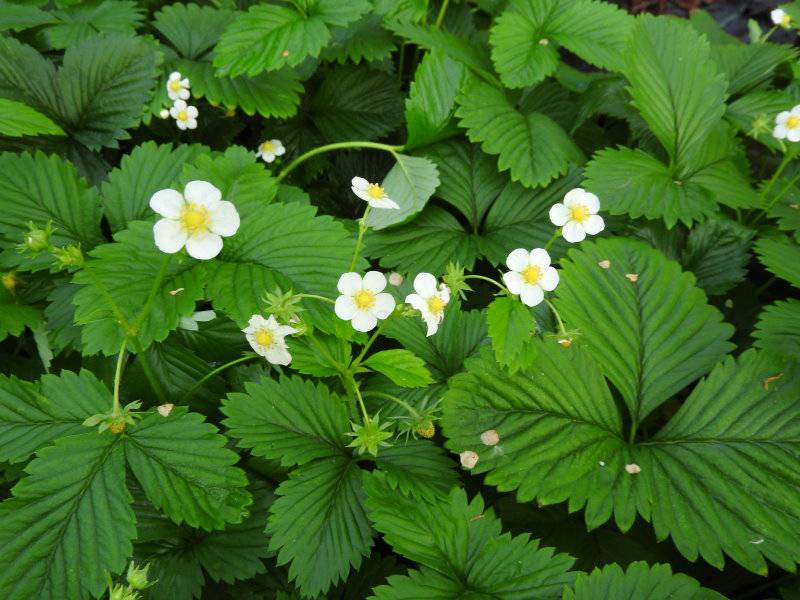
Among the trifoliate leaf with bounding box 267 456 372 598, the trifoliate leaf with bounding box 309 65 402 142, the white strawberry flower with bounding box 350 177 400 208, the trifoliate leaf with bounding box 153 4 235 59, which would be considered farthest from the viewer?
the trifoliate leaf with bounding box 309 65 402 142

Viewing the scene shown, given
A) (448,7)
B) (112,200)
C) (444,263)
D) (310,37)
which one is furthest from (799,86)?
(112,200)

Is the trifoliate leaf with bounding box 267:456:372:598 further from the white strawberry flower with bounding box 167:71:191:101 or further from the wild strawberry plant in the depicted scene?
the white strawberry flower with bounding box 167:71:191:101

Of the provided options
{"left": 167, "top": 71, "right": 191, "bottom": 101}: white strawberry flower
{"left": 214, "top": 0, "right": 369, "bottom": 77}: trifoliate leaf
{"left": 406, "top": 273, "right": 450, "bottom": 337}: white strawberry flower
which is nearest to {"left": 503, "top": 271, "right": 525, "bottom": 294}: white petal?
{"left": 406, "top": 273, "right": 450, "bottom": 337}: white strawberry flower

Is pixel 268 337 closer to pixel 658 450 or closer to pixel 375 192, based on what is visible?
pixel 375 192

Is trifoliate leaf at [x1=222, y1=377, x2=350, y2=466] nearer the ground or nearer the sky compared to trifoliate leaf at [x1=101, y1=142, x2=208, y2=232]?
nearer the ground

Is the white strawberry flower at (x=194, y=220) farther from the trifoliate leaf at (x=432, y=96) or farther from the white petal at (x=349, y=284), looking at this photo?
the trifoliate leaf at (x=432, y=96)

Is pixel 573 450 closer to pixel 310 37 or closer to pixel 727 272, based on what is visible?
pixel 727 272

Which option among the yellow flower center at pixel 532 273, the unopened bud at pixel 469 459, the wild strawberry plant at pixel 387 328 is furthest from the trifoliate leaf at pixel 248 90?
the unopened bud at pixel 469 459
